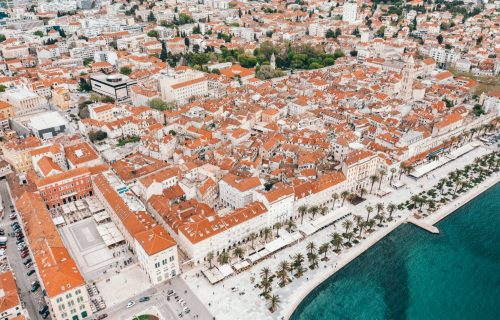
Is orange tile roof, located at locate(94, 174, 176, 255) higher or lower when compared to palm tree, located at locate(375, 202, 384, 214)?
higher

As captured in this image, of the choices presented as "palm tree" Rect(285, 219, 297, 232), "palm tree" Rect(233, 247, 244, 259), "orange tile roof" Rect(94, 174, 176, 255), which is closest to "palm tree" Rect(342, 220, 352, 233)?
"palm tree" Rect(285, 219, 297, 232)

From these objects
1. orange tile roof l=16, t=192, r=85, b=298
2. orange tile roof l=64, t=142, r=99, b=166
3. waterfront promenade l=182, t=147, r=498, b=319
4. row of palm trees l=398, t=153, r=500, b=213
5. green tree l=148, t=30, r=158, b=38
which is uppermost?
green tree l=148, t=30, r=158, b=38

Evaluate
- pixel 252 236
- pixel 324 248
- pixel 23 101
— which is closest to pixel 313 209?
pixel 324 248

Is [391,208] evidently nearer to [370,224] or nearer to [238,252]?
[370,224]

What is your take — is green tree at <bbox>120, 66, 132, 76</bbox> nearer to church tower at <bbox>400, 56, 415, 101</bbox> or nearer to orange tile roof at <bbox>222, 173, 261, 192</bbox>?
orange tile roof at <bbox>222, 173, 261, 192</bbox>

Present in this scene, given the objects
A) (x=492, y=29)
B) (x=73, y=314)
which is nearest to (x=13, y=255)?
(x=73, y=314)

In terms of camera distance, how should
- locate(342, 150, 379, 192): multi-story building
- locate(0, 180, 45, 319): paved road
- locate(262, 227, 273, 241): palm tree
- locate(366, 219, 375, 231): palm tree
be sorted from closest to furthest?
1. locate(0, 180, 45, 319): paved road
2. locate(262, 227, 273, 241): palm tree
3. locate(366, 219, 375, 231): palm tree
4. locate(342, 150, 379, 192): multi-story building

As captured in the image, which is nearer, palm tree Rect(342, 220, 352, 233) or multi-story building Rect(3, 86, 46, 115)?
palm tree Rect(342, 220, 352, 233)
